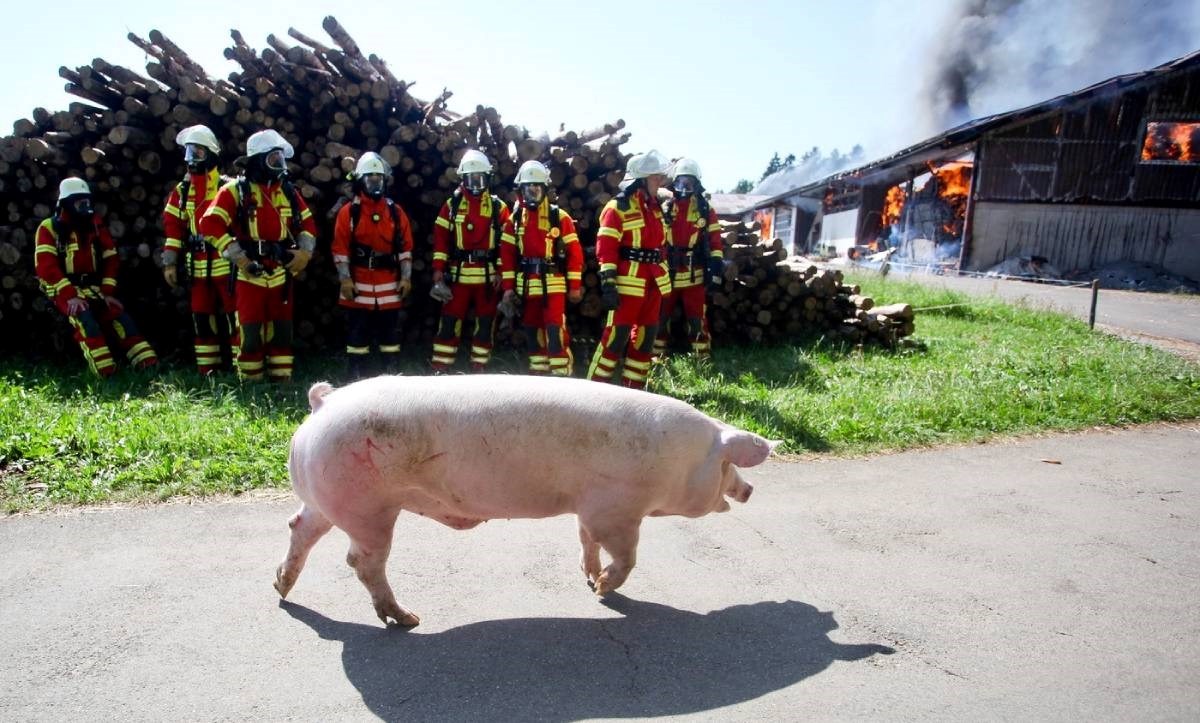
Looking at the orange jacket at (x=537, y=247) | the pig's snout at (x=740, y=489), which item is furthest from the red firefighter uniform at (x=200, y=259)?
the pig's snout at (x=740, y=489)

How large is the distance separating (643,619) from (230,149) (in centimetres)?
749

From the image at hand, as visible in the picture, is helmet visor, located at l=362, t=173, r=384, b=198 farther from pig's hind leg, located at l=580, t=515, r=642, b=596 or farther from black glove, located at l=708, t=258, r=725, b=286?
pig's hind leg, located at l=580, t=515, r=642, b=596

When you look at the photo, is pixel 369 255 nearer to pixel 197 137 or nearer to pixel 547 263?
pixel 547 263

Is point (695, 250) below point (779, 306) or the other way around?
the other way around

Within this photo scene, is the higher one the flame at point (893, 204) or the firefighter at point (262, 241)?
the flame at point (893, 204)

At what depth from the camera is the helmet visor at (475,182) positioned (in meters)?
Answer: 7.16

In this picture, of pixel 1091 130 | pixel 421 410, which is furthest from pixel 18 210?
pixel 1091 130

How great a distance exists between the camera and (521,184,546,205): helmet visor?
23.2 ft

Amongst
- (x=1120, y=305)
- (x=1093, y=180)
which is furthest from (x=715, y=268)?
(x=1093, y=180)

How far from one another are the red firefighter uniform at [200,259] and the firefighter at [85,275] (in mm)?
695

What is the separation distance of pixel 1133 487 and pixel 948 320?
23.3 feet

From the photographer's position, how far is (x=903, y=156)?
73.2ft

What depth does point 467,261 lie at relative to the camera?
7359mm

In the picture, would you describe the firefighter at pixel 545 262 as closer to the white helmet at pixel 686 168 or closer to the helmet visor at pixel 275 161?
the white helmet at pixel 686 168
